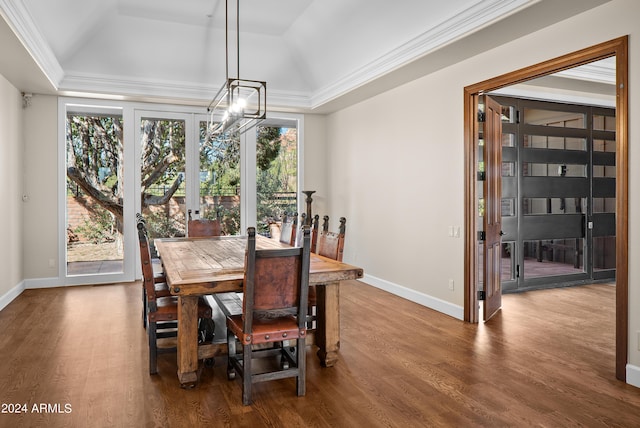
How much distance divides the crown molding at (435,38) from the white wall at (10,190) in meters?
3.90

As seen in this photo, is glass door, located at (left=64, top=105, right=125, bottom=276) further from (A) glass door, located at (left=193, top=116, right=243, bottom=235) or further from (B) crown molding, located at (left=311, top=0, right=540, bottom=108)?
(B) crown molding, located at (left=311, top=0, right=540, bottom=108)

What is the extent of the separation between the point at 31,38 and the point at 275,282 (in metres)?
3.28

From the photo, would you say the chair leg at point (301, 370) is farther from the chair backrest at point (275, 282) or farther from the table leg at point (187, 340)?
the table leg at point (187, 340)

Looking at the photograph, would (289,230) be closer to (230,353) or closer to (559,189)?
(230,353)

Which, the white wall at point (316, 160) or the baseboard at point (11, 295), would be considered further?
the white wall at point (316, 160)

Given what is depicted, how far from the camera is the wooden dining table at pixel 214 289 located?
2.65 m

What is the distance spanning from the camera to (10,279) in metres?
5.21

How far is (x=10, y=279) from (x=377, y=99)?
4.97 m

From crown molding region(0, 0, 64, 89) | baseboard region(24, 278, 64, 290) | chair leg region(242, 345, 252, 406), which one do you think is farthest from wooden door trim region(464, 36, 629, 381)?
baseboard region(24, 278, 64, 290)

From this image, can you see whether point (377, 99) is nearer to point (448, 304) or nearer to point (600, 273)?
point (448, 304)

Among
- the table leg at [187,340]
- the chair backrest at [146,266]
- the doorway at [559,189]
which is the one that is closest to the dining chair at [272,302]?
the table leg at [187,340]

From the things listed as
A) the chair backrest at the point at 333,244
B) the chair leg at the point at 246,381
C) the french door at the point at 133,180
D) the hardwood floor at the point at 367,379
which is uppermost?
the french door at the point at 133,180

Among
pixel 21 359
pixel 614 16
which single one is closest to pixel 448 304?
pixel 614 16

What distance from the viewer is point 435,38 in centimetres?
404
